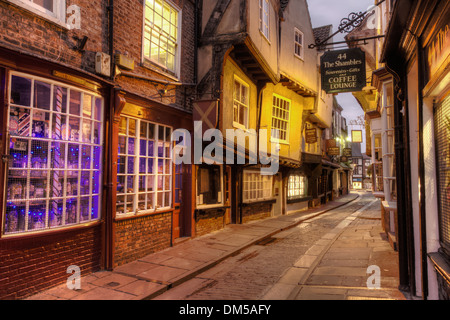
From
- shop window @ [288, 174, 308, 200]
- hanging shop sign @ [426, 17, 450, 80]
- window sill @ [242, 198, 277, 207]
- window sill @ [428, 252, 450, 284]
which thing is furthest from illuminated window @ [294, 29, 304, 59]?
window sill @ [428, 252, 450, 284]

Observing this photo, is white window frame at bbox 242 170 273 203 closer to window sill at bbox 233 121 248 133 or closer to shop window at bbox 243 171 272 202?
shop window at bbox 243 171 272 202

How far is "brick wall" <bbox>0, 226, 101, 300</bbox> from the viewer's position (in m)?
4.81

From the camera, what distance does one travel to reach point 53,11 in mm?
5703

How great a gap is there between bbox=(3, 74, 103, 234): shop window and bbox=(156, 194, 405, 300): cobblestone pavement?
8.21ft

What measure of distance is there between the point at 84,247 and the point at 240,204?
326 inches

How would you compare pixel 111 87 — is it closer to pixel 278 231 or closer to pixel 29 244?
pixel 29 244

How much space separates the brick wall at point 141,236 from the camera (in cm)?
695

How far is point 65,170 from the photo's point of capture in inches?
229

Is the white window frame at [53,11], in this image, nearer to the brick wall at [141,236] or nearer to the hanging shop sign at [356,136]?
the brick wall at [141,236]

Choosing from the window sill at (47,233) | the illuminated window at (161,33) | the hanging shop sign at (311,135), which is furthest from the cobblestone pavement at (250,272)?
the hanging shop sign at (311,135)

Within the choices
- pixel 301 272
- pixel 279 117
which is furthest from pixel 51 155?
pixel 279 117

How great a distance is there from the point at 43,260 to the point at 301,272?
5.11 metres
